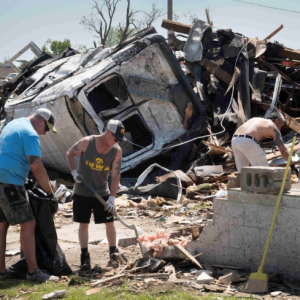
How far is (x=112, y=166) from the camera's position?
478cm

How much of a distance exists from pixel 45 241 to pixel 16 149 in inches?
38.5

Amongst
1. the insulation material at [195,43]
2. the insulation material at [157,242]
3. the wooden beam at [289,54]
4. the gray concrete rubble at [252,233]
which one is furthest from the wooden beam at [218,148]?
the gray concrete rubble at [252,233]

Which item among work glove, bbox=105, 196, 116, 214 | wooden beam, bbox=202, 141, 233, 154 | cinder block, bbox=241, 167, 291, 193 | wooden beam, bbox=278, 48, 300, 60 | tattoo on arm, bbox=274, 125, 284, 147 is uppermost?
wooden beam, bbox=278, 48, 300, 60

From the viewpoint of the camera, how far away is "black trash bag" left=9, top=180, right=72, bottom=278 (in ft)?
14.3

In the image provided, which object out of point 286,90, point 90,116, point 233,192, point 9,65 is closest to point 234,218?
point 233,192

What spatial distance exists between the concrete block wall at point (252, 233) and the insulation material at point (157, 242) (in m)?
0.29

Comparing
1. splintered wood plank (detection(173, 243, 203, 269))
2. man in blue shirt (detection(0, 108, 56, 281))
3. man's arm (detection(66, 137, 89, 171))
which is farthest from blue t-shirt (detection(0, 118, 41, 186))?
splintered wood plank (detection(173, 243, 203, 269))

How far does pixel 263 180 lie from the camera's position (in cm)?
406

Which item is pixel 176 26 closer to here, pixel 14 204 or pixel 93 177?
pixel 93 177

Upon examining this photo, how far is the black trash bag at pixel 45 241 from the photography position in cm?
437

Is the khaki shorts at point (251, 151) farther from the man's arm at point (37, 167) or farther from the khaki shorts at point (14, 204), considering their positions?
the khaki shorts at point (14, 204)

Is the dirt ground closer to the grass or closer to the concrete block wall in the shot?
the grass

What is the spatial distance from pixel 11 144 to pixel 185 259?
80.9 inches

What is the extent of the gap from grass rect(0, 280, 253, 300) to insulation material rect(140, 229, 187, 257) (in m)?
0.67
